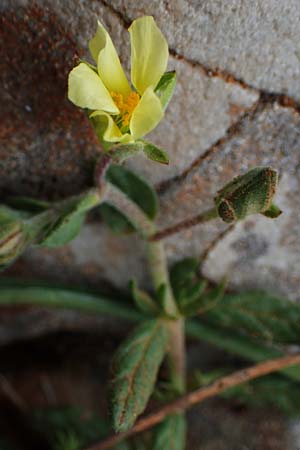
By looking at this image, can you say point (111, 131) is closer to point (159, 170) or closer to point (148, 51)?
point (148, 51)

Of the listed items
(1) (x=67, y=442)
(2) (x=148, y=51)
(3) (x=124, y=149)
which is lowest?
(1) (x=67, y=442)

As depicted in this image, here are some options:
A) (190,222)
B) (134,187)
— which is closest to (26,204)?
(134,187)

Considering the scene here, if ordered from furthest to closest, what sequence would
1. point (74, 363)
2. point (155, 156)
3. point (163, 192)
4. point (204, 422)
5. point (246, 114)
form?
point (74, 363) → point (204, 422) → point (163, 192) → point (246, 114) → point (155, 156)

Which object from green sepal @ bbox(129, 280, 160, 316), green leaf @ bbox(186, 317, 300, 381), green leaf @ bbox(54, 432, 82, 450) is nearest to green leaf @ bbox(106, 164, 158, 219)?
green sepal @ bbox(129, 280, 160, 316)

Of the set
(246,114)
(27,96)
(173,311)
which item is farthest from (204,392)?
(27,96)

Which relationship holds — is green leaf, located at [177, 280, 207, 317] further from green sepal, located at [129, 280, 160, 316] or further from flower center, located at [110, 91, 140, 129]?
flower center, located at [110, 91, 140, 129]

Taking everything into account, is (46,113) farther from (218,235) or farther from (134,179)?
(218,235)
